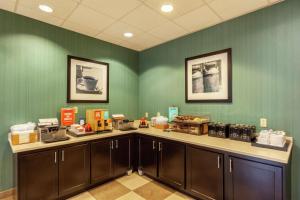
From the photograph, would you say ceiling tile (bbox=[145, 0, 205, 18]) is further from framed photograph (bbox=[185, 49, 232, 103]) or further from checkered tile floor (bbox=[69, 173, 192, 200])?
checkered tile floor (bbox=[69, 173, 192, 200])

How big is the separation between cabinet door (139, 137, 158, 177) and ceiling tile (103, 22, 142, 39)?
6.50 ft

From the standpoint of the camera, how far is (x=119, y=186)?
2543 mm

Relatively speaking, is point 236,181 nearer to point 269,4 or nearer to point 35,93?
point 269,4

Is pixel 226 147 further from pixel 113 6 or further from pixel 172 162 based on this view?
pixel 113 6

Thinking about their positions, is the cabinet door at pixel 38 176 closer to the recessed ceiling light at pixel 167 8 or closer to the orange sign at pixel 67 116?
the orange sign at pixel 67 116

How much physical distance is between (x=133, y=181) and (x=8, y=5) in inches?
126

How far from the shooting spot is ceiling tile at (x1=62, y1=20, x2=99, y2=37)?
264 centimetres

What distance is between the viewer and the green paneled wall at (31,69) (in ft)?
7.29

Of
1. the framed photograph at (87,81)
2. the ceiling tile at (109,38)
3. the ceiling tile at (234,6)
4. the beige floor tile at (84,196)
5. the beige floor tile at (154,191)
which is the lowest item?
the beige floor tile at (154,191)

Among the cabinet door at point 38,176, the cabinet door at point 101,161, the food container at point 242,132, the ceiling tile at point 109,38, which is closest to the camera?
the cabinet door at point 38,176

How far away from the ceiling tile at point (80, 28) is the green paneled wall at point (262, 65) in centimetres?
177

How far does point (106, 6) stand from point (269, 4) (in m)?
2.19

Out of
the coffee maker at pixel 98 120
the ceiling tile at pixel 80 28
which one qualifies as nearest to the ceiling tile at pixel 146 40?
the ceiling tile at pixel 80 28

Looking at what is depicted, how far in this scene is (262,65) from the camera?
2150mm
